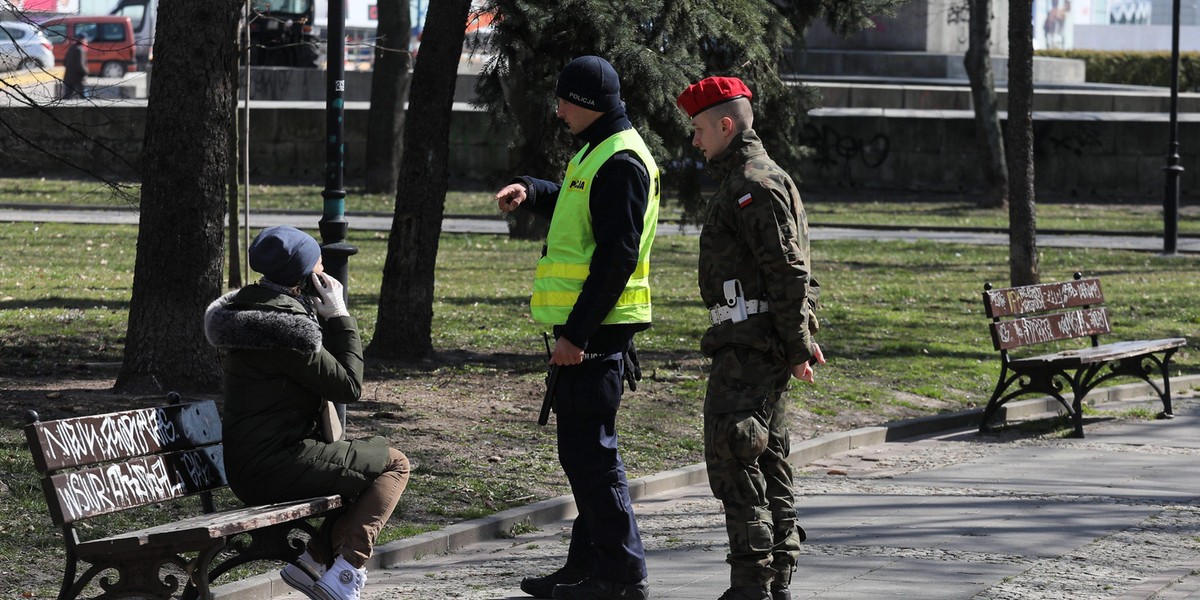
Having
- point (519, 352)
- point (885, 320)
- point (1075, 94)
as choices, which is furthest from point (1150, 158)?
point (519, 352)

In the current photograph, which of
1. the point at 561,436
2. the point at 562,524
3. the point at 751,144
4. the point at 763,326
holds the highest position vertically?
the point at 751,144

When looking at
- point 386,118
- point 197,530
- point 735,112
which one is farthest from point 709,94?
point 386,118

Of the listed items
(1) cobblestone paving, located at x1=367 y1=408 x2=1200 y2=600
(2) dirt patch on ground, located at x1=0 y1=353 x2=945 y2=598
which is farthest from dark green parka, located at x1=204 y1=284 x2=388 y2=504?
(2) dirt patch on ground, located at x1=0 y1=353 x2=945 y2=598

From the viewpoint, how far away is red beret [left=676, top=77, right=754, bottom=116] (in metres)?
5.42

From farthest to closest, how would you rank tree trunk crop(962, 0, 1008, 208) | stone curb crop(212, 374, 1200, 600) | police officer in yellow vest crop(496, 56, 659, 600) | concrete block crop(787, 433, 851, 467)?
tree trunk crop(962, 0, 1008, 208) < concrete block crop(787, 433, 851, 467) < stone curb crop(212, 374, 1200, 600) < police officer in yellow vest crop(496, 56, 659, 600)

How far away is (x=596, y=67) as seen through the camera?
557cm

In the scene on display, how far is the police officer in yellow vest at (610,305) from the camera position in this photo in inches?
216

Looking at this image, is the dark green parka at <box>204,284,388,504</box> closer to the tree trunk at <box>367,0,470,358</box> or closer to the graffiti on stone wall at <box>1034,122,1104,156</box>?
the tree trunk at <box>367,0,470,358</box>

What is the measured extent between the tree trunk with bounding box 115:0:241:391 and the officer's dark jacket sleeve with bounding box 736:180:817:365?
4598 mm

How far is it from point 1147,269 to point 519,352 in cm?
1054

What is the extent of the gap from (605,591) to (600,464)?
1.51 feet

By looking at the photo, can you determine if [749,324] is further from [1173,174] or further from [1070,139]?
[1070,139]

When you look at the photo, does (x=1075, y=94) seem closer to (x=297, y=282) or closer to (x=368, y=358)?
(x=368, y=358)

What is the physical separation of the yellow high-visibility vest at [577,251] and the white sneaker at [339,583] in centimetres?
109
